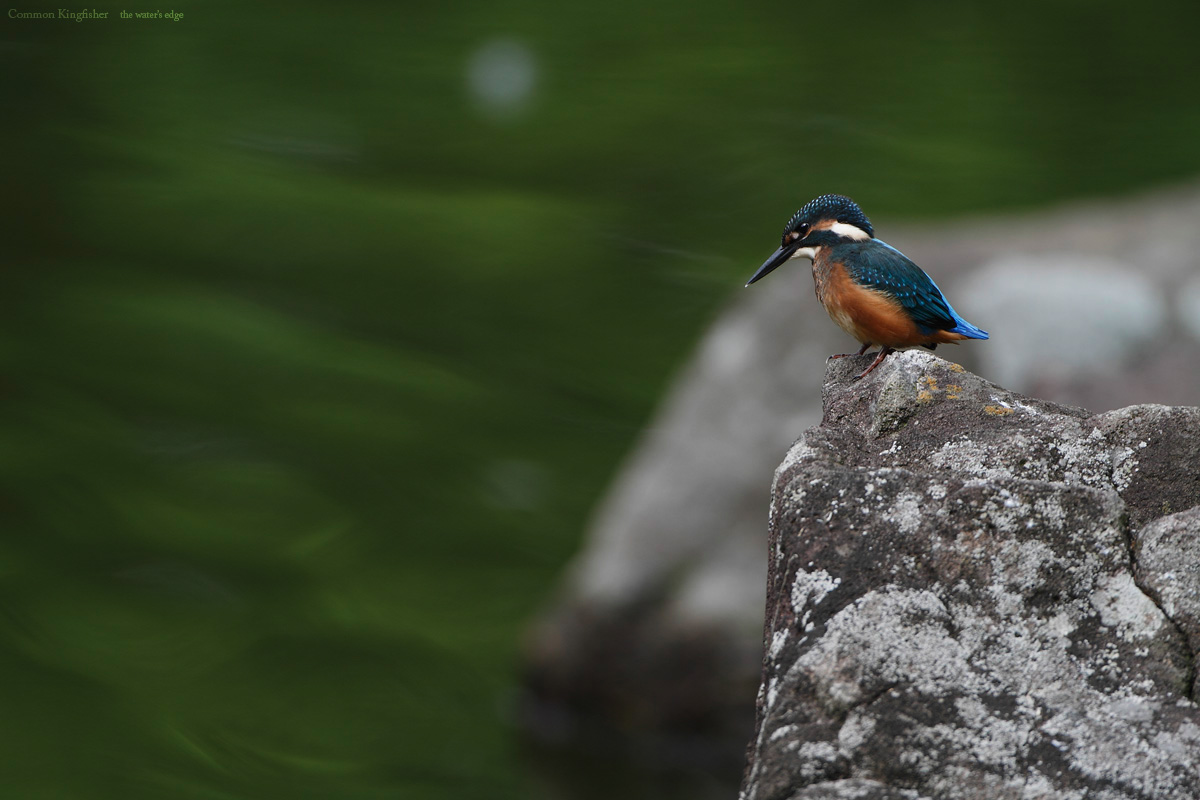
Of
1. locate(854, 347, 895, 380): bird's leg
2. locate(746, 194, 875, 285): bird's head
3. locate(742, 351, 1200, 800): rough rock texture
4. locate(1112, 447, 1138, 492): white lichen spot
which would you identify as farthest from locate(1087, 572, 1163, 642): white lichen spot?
locate(746, 194, 875, 285): bird's head

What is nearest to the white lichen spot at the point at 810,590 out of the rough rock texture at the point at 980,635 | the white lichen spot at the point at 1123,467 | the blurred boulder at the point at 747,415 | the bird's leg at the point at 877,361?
the rough rock texture at the point at 980,635

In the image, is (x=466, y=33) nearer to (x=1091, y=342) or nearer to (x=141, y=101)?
(x=141, y=101)

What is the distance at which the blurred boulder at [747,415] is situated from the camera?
4.51m

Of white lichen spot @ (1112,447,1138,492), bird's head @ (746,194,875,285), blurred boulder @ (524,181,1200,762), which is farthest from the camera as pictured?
blurred boulder @ (524,181,1200,762)

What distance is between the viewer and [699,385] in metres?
5.23

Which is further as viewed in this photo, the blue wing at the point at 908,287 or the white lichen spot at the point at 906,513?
the blue wing at the point at 908,287

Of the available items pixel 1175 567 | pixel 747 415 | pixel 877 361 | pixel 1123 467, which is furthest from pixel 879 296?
pixel 747 415

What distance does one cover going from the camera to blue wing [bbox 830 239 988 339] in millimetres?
1847

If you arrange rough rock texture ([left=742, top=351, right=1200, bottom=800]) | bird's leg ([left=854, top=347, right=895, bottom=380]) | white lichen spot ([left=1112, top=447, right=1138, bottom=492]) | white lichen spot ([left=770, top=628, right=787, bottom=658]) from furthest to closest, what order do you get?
bird's leg ([left=854, top=347, right=895, bottom=380]), white lichen spot ([left=1112, top=447, right=1138, bottom=492]), white lichen spot ([left=770, top=628, right=787, bottom=658]), rough rock texture ([left=742, top=351, right=1200, bottom=800])

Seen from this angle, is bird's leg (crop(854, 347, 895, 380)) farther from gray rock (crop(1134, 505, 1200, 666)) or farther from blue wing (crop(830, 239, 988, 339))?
gray rock (crop(1134, 505, 1200, 666))

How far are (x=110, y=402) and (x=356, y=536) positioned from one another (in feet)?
4.64

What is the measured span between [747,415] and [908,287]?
321 cm

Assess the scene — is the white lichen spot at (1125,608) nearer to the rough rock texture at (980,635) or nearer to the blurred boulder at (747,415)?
the rough rock texture at (980,635)

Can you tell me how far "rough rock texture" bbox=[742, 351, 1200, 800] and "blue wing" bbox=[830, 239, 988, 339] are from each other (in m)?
0.49
